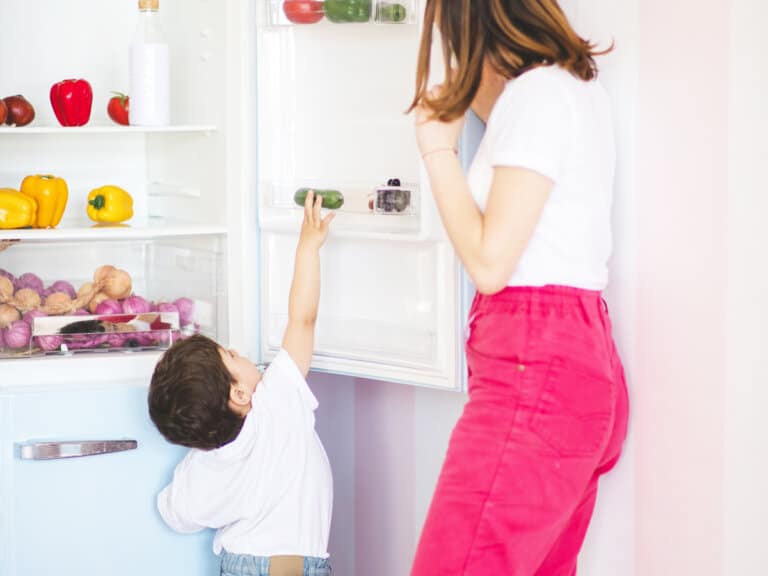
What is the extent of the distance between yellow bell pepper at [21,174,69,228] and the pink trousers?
3.48 feet

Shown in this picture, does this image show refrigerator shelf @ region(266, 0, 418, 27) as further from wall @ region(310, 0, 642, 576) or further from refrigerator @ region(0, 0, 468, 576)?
wall @ region(310, 0, 642, 576)

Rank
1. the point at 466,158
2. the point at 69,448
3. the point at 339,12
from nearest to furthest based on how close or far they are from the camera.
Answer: the point at 466,158, the point at 339,12, the point at 69,448

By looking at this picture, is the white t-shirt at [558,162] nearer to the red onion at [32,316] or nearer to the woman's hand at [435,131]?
the woman's hand at [435,131]

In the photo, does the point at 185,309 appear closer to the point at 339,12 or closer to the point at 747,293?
the point at 339,12

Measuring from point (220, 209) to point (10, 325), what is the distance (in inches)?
17.3

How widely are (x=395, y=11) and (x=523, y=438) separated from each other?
797 mm

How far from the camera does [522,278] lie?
1309 mm

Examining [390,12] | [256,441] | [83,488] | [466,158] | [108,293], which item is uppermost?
[390,12]

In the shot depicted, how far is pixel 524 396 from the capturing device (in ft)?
4.16

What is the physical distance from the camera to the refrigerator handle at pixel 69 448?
1881 millimetres

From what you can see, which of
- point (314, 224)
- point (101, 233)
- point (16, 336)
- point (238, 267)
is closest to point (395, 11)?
point (314, 224)

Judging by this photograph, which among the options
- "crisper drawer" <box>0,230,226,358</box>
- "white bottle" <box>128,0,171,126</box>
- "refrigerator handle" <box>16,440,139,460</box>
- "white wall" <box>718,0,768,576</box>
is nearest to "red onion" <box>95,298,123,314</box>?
"crisper drawer" <box>0,230,226,358</box>

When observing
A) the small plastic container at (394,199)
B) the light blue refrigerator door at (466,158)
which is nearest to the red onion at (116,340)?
the small plastic container at (394,199)

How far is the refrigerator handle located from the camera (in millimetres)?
1881
